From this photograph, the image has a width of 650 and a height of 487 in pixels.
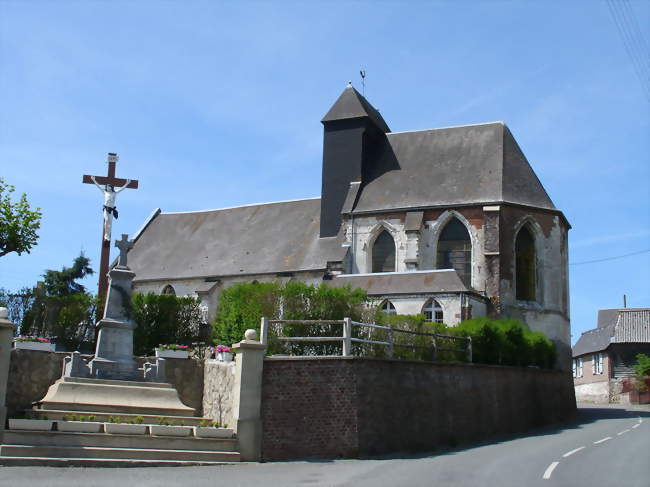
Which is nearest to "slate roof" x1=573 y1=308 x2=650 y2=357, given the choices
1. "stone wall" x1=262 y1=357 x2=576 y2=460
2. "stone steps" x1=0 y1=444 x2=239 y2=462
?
"stone wall" x1=262 y1=357 x2=576 y2=460

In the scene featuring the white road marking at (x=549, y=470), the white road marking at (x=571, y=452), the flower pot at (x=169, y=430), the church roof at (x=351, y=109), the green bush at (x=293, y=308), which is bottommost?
the white road marking at (x=571, y=452)

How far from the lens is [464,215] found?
30.6 meters

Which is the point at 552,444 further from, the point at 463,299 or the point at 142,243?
the point at 142,243

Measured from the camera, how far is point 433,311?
25844 millimetres

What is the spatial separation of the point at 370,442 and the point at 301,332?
12.8ft

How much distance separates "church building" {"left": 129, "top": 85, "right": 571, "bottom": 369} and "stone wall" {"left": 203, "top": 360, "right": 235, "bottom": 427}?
10.1 m

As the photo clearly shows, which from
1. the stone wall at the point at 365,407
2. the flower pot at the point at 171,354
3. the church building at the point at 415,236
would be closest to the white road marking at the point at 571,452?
the stone wall at the point at 365,407

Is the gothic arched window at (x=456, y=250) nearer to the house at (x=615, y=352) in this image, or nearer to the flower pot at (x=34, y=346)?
the house at (x=615, y=352)

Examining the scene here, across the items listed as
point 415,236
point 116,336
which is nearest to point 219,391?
point 116,336

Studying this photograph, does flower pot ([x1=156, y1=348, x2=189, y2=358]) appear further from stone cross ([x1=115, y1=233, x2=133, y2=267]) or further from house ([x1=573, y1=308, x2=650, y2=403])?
house ([x1=573, y1=308, x2=650, y2=403])

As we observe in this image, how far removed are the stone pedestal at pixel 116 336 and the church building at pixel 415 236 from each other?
1079 cm

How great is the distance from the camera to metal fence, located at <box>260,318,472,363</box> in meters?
15.4

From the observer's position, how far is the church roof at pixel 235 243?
1307 inches

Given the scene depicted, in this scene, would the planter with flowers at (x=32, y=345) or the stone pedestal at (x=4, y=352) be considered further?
the planter with flowers at (x=32, y=345)
